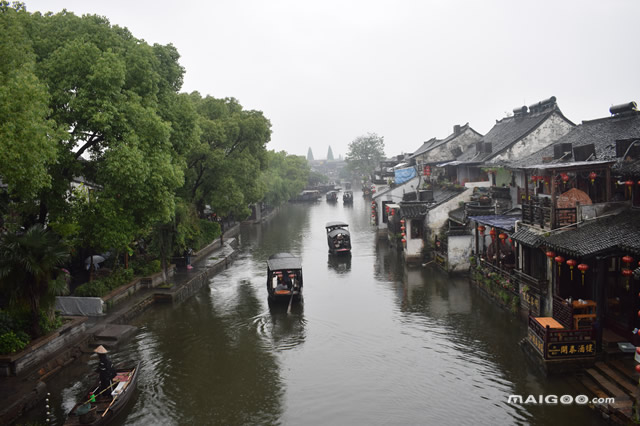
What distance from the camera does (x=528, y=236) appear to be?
58.7 ft

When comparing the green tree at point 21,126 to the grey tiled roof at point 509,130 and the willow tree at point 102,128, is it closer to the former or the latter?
the willow tree at point 102,128

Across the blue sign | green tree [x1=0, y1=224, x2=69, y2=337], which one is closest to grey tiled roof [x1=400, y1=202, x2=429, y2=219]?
the blue sign

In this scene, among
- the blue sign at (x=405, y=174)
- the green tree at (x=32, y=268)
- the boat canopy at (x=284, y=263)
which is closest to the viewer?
the green tree at (x=32, y=268)

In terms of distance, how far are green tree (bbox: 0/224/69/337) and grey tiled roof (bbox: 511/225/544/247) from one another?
16678mm

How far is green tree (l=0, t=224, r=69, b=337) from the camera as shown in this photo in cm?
1528

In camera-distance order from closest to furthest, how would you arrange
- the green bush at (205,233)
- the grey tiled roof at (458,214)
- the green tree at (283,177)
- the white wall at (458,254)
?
the white wall at (458,254), the grey tiled roof at (458,214), the green bush at (205,233), the green tree at (283,177)

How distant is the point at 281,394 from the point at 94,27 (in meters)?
17.6

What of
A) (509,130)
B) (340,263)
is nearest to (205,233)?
(340,263)

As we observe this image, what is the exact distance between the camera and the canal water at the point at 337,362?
538 inches

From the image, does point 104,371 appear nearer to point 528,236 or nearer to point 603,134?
point 528,236

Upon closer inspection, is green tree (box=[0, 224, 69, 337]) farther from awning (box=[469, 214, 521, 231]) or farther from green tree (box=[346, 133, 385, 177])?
green tree (box=[346, 133, 385, 177])

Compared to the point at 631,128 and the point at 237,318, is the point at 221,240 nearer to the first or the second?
the point at 237,318

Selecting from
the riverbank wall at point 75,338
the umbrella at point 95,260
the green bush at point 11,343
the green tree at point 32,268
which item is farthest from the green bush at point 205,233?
the green bush at point 11,343

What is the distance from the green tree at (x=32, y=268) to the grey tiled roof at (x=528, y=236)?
16.7 m
